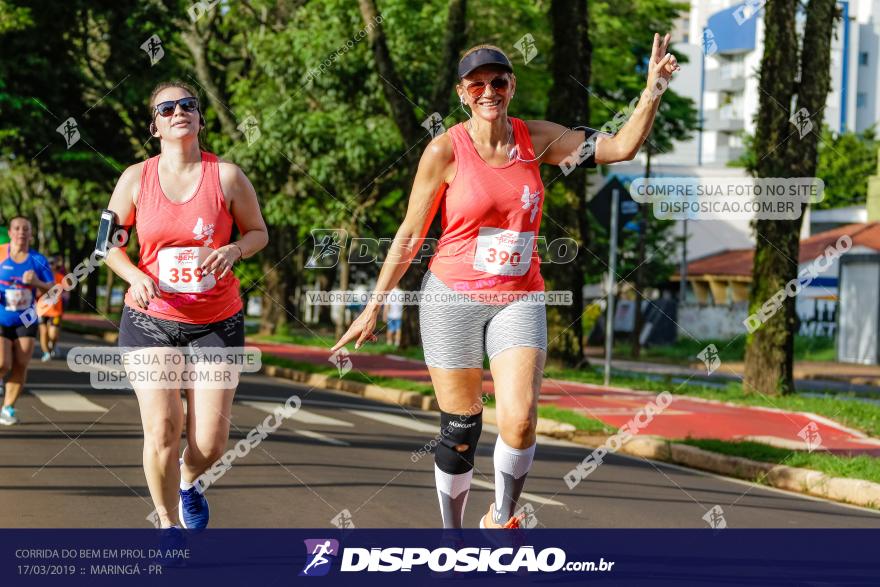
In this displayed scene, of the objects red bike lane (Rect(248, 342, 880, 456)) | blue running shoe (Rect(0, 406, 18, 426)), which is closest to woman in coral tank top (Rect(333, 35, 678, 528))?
red bike lane (Rect(248, 342, 880, 456))

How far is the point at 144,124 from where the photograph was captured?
31766 mm

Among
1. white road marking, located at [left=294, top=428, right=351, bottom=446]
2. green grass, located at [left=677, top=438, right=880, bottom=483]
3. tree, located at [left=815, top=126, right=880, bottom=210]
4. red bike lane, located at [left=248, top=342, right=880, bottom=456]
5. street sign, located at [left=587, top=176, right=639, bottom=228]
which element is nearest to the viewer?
green grass, located at [left=677, top=438, right=880, bottom=483]

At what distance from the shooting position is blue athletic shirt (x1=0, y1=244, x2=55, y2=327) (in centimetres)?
1191

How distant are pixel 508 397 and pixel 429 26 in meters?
25.5

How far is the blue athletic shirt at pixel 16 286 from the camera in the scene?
11906mm

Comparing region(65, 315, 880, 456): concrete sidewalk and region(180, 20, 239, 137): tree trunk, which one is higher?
region(180, 20, 239, 137): tree trunk

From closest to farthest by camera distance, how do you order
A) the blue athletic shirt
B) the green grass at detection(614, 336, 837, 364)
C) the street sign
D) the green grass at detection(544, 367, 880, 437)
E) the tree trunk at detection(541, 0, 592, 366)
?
the blue athletic shirt
the green grass at detection(544, 367, 880, 437)
the street sign
the tree trunk at detection(541, 0, 592, 366)
the green grass at detection(614, 336, 837, 364)

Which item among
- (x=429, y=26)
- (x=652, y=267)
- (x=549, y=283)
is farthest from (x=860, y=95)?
(x=549, y=283)

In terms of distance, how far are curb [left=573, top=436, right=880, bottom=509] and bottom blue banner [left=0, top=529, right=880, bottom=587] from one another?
3.03 metres

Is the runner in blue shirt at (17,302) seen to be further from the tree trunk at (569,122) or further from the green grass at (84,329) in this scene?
the green grass at (84,329)

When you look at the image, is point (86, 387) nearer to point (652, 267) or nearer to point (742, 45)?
point (652, 267)

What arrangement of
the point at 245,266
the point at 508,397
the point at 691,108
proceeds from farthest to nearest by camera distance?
the point at 245,266 → the point at 691,108 → the point at 508,397

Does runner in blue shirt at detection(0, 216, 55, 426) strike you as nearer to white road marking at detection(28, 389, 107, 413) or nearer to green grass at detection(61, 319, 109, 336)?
white road marking at detection(28, 389, 107, 413)

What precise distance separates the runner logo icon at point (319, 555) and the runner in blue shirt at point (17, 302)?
6.41 meters
